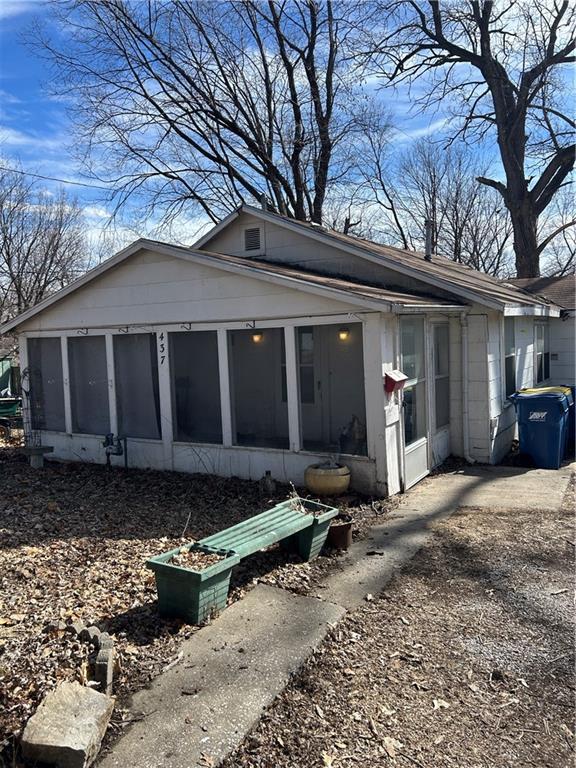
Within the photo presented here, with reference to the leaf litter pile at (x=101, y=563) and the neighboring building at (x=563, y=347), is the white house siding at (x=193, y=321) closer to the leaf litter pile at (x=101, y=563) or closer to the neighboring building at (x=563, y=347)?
the leaf litter pile at (x=101, y=563)

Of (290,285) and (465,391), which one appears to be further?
(465,391)

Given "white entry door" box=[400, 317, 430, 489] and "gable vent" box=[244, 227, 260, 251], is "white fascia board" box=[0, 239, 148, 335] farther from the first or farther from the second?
"white entry door" box=[400, 317, 430, 489]

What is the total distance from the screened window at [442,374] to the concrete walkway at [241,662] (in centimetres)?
287

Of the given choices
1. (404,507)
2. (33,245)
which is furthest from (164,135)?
(404,507)

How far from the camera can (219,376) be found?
25.3ft

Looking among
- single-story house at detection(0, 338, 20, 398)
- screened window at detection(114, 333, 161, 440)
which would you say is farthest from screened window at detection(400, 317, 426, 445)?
single-story house at detection(0, 338, 20, 398)

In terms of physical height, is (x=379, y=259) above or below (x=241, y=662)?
above

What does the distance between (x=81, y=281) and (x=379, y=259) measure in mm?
4473

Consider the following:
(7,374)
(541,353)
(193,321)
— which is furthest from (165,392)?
(7,374)

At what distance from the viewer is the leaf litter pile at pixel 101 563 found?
322cm

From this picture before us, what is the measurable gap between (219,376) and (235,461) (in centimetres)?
115

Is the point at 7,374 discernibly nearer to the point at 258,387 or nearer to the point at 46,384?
the point at 46,384

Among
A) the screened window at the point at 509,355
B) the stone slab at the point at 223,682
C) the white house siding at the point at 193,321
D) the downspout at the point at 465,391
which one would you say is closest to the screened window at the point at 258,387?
the white house siding at the point at 193,321

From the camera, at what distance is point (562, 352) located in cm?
1416
